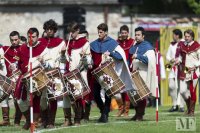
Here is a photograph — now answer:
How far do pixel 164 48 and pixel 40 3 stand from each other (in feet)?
30.9

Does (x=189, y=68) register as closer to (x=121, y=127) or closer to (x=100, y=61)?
(x=100, y=61)

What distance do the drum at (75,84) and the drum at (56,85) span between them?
0.53 m

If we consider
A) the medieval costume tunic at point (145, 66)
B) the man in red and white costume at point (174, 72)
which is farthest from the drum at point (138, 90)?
the man in red and white costume at point (174, 72)

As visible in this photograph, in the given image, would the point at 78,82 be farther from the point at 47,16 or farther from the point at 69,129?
the point at 47,16

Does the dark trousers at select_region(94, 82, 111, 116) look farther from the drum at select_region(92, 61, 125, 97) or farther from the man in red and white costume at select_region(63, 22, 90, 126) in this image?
the man in red and white costume at select_region(63, 22, 90, 126)

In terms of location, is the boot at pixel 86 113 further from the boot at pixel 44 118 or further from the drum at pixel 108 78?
the boot at pixel 44 118

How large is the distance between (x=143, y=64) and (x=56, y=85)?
10.7ft

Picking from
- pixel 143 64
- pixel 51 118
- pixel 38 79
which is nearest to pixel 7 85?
pixel 51 118

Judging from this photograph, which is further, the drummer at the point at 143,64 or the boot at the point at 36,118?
the drummer at the point at 143,64

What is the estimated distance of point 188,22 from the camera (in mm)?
43500

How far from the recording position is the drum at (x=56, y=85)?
72.4 ft

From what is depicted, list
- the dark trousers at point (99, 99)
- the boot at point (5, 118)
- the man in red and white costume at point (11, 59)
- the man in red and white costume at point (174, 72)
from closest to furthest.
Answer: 1. the dark trousers at point (99, 99)
2. the boot at point (5, 118)
3. the man in red and white costume at point (11, 59)
4. the man in red and white costume at point (174, 72)

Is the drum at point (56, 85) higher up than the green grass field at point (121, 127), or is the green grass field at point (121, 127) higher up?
the drum at point (56, 85)

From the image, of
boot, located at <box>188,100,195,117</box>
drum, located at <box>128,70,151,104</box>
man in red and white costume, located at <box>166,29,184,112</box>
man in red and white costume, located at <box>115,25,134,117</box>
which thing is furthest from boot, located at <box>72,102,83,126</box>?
man in red and white costume, located at <box>166,29,184,112</box>
